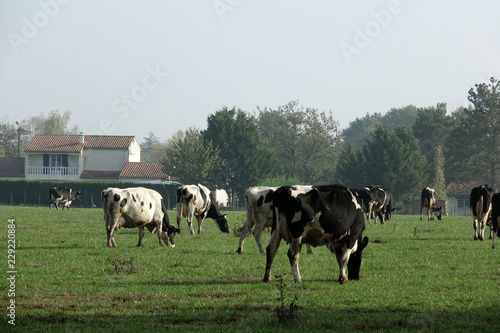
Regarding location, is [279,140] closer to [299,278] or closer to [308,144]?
[308,144]

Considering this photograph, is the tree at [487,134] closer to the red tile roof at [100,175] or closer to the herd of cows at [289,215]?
the red tile roof at [100,175]

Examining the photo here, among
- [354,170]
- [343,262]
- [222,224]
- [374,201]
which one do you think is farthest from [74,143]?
[343,262]

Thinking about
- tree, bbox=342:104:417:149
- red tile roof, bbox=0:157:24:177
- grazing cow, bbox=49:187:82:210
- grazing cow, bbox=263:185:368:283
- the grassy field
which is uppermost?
tree, bbox=342:104:417:149

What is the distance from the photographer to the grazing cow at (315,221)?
12.6m

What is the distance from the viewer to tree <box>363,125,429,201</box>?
270 ft

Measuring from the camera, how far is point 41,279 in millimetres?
12930

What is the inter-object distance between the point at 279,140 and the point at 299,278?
9831 centimetres

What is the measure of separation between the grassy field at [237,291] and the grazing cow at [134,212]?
679mm

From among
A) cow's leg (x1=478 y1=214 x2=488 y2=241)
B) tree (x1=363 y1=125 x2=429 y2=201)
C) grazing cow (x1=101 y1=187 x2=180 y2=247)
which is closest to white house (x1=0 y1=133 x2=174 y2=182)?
tree (x1=363 y1=125 x2=429 y2=201)

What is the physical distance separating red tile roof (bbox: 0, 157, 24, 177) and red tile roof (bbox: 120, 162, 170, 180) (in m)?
16.6

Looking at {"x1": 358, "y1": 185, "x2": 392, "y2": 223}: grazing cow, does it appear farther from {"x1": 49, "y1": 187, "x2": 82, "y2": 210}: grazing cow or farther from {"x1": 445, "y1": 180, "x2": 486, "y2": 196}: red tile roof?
{"x1": 445, "y1": 180, "x2": 486, "y2": 196}: red tile roof

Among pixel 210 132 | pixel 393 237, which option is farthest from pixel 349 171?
pixel 393 237

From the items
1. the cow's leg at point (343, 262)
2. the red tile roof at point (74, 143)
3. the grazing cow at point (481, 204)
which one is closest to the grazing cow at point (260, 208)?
the cow's leg at point (343, 262)

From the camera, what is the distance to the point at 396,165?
82688 millimetres
